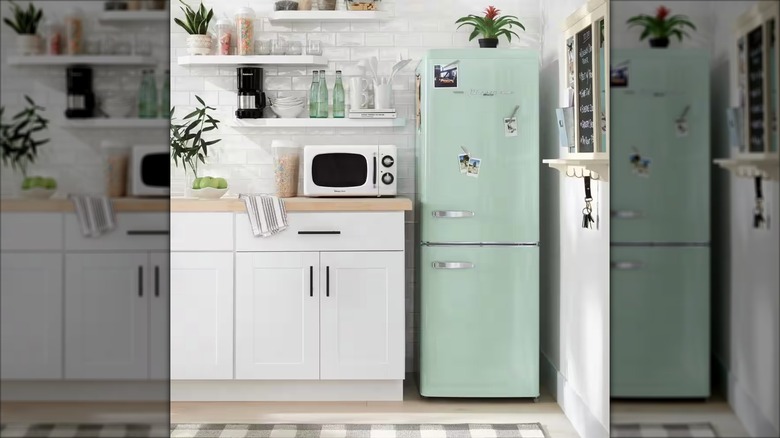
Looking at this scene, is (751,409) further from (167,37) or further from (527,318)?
(527,318)

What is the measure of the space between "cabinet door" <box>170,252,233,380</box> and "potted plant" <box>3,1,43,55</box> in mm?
2593

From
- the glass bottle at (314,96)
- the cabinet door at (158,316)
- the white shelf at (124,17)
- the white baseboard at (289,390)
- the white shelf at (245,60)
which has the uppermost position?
the white shelf at (245,60)

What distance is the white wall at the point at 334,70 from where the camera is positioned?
157 inches

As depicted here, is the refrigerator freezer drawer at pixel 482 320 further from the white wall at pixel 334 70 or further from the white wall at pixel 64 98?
the white wall at pixel 64 98

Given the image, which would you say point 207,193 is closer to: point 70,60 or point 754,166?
point 70,60

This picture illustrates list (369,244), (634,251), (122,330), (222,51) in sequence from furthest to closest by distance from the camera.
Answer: (222,51) < (369,244) < (122,330) < (634,251)

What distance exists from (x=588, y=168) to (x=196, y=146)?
1.98 m

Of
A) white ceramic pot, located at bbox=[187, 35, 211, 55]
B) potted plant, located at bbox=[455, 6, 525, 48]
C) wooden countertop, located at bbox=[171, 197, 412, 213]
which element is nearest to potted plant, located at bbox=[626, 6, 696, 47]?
wooden countertop, located at bbox=[171, 197, 412, 213]

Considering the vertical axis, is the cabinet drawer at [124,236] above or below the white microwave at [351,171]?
below

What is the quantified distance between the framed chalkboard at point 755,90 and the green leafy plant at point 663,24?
7cm

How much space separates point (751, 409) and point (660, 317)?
15 cm

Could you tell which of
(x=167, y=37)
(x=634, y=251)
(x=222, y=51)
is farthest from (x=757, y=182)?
(x=222, y=51)

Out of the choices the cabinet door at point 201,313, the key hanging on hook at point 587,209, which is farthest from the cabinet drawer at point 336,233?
the key hanging on hook at point 587,209

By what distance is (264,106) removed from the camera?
392 centimetres
